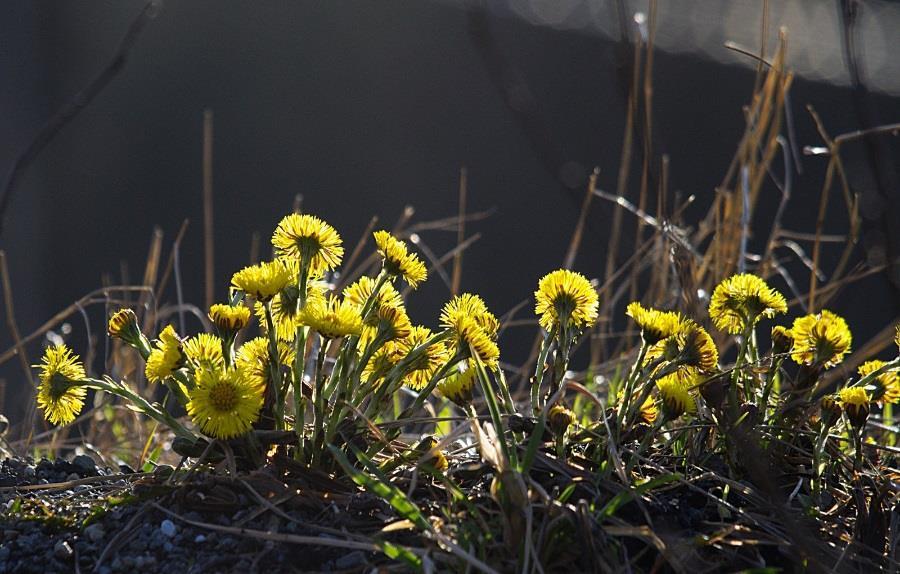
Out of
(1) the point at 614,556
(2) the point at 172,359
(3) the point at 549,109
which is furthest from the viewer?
(3) the point at 549,109

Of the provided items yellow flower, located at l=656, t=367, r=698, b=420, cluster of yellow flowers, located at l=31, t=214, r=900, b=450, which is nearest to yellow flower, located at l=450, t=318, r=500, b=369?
cluster of yellow flowers, located at l=31, t=214, r=900, b=450

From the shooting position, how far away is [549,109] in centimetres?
572

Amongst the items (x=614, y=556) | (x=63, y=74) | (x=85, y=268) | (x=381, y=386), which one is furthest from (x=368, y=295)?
(x=63, y=74)

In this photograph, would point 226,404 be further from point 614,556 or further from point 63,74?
point 63,74

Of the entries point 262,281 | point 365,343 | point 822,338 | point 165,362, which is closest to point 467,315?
point 365,343

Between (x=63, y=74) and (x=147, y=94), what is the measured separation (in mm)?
425

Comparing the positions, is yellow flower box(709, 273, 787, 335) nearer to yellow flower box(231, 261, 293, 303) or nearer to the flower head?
yellow flower box(231, 261, 293, 303)

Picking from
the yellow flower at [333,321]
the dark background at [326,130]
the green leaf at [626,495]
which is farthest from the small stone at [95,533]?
the dark background at [326,130]

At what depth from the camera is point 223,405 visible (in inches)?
49.1

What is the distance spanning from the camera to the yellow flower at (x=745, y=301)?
1456mm

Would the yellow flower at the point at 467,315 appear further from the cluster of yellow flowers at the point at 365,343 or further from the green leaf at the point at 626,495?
the green leaf at the point at 626,495

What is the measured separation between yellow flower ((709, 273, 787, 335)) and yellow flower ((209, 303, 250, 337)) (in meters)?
0.63

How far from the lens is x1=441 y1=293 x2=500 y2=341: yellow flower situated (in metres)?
1.33

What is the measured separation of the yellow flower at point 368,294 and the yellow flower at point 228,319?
148mm
